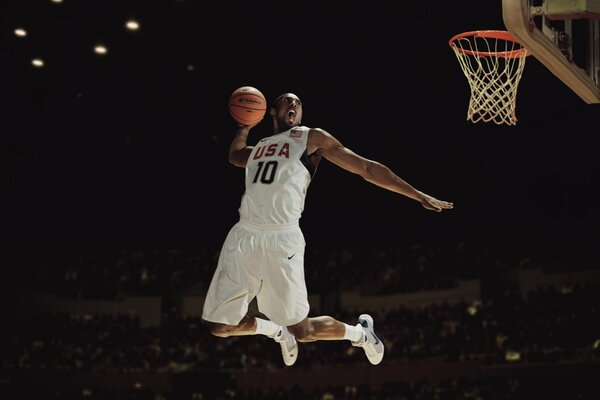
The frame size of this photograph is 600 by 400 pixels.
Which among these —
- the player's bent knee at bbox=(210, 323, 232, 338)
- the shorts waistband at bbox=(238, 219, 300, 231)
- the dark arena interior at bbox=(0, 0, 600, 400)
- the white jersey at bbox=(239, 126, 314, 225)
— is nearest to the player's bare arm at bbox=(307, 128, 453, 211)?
the white jersey at bbox=(239, 126, 314, 225)

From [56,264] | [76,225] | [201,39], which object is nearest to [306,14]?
[201,39]

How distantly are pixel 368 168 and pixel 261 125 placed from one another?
28.2 feet

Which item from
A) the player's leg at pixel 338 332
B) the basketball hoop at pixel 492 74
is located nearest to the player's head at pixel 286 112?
the player's leg at pixel 338 332

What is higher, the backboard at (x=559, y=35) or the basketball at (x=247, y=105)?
the backboard at (x=559, y=35)

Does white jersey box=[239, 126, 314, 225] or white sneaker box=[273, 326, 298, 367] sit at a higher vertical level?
white jersey box=[239, 126, 314, 225]

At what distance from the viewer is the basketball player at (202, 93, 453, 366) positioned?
17.4 ft

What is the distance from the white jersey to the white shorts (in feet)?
0.34

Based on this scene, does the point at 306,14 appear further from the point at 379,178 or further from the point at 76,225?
the point at 76,225

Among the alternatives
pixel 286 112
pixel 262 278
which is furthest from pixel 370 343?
pixel 286 112

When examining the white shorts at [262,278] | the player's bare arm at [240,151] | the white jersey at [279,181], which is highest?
the player's bare arm at [240,151]

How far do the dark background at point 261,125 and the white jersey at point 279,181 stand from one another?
5.28 m

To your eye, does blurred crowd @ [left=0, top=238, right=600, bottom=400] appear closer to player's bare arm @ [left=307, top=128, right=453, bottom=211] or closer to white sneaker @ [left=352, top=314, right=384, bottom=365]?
white sneaker @ [left=352, top=314, right=384, bottom=365]

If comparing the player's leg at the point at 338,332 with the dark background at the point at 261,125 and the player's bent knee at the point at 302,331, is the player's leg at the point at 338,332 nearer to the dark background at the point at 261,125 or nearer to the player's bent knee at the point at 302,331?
the player's bent knee at the point at 302,331

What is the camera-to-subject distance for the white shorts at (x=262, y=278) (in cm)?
529
